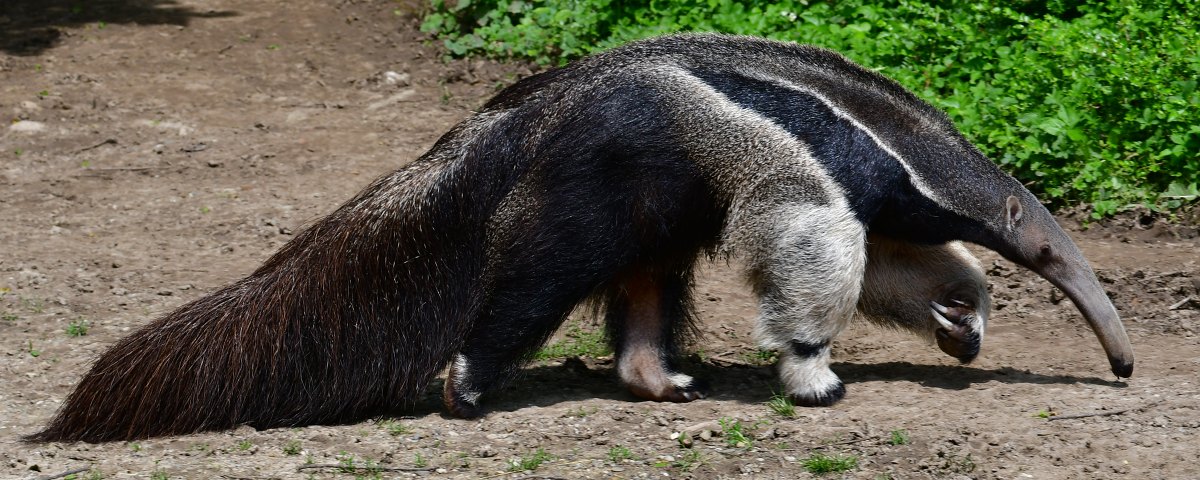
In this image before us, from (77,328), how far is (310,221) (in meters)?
1.59

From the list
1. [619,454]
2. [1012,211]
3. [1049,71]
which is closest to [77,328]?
[619,454]

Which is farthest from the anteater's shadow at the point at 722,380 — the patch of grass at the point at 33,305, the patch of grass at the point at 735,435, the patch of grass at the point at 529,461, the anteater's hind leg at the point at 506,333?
the patch of grass at the point at 33,305

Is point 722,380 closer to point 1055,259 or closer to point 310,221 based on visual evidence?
point 1055,259

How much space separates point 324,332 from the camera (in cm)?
536

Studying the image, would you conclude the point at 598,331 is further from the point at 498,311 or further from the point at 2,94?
the point at 2,94

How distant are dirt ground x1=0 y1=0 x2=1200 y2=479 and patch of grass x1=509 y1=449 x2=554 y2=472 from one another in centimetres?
3

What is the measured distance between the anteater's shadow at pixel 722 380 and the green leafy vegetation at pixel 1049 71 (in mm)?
2146

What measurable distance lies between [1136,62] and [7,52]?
30.9 ft

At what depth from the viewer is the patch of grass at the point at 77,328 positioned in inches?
259

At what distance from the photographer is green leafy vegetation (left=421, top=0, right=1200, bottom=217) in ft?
25.1

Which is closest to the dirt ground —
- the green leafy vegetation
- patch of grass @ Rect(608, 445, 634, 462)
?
patch of grass @ Rect(608, 445, 634, 462)

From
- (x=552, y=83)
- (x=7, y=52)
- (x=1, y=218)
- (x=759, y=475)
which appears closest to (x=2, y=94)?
(x=7, y=52)

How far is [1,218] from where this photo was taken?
850 centimetres

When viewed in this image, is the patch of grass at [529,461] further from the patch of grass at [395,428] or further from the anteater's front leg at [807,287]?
the anteater's front leg at [807,287]
